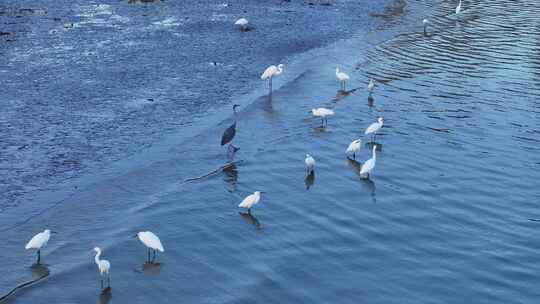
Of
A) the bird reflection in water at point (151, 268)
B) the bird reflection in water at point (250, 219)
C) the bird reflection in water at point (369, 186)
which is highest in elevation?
the bird reflection in water at point (369, 186)

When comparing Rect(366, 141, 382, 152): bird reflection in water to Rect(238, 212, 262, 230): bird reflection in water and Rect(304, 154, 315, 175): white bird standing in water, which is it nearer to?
Rect(304, 154, 315, 175): white bird standing in water

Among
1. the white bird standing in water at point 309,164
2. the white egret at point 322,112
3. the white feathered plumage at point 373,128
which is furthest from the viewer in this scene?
the white egret at point 322,112

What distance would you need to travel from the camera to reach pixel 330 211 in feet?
56.7

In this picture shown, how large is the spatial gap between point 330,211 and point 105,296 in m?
5.85

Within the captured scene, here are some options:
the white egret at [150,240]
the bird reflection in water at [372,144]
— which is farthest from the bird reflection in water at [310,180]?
the white egret at [150,240]

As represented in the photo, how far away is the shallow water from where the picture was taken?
14.2 meters

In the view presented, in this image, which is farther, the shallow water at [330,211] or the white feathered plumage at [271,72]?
the white feathered plumage at [271,72]

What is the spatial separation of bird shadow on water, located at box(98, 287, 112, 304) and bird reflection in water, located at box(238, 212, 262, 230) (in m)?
3.90

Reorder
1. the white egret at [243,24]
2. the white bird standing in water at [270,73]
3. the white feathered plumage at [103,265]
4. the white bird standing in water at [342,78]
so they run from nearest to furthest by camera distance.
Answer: the white feathered plumage at [103,265] < the white bird standing in water at [270,73] < the white bird standing in water at [342,78] < the white egret at [243,24]

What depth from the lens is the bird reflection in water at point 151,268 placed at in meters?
14.5

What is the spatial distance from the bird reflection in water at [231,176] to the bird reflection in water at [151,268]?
156 inches

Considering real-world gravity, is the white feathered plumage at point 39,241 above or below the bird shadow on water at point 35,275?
above

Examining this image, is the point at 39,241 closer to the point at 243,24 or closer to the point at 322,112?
the point at 322,112

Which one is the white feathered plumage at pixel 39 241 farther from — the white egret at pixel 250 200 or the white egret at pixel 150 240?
the white egret at pixel 250 200
